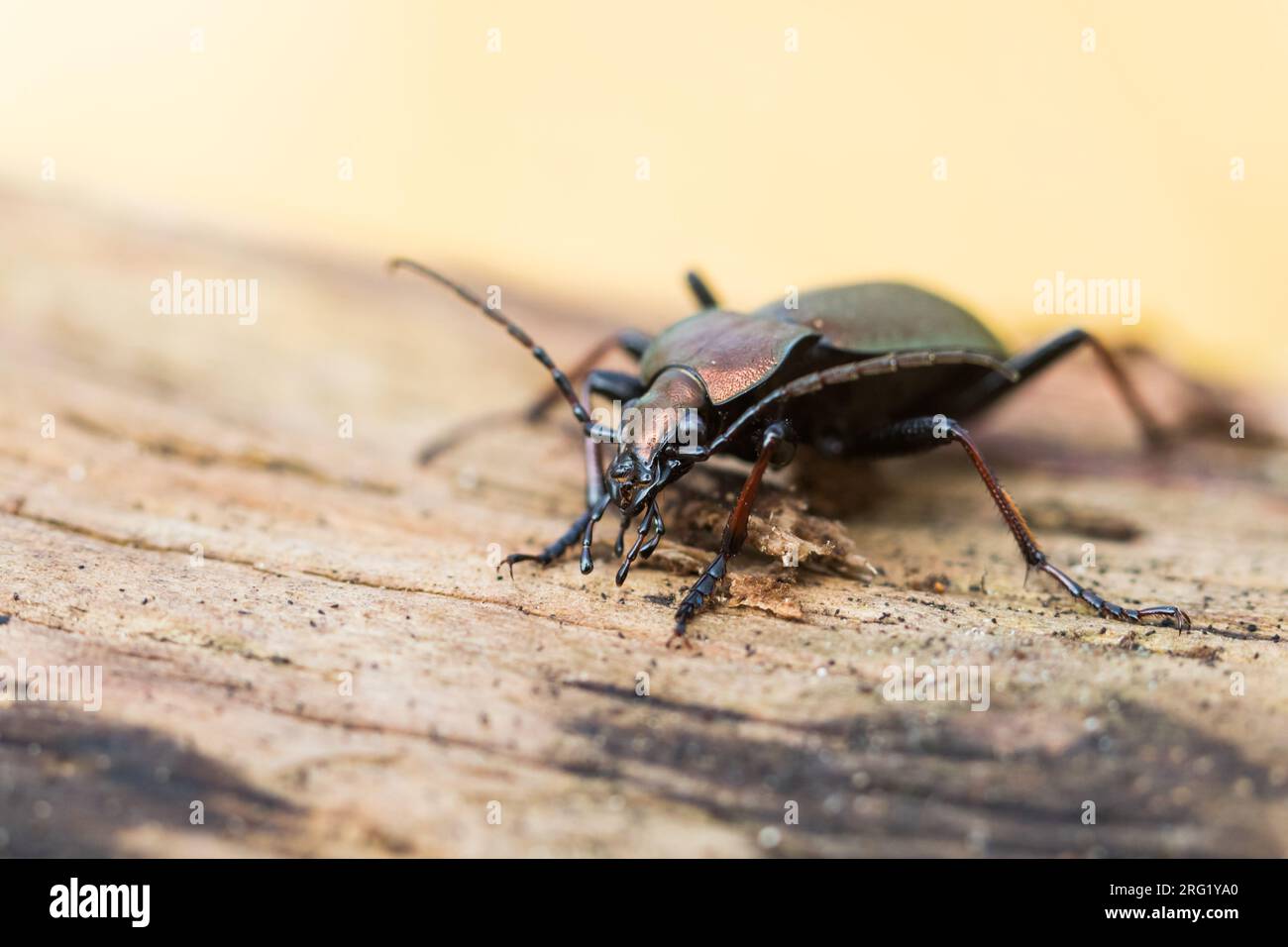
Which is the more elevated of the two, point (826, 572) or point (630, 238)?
point (630, 238)

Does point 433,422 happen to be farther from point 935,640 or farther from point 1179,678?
point 1179,678

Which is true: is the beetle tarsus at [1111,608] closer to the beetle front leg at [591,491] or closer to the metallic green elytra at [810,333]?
the metallic green elytra at [810,333]

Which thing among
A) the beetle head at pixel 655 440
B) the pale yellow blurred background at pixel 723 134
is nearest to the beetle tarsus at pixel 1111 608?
the beetle head at pixel 655 440

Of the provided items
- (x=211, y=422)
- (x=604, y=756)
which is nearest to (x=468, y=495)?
(x=211, y=422)

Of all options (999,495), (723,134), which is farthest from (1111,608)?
(723,134)

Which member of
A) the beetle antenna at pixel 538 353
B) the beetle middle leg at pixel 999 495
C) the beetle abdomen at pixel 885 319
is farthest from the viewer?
the beetle abdomen at pixel 885 319

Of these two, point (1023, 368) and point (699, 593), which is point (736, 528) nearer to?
point (699, 593)

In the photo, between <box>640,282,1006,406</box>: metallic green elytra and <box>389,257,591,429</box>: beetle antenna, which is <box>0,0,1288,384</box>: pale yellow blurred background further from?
<box>389,257,591,429</box>: beetle antenna
